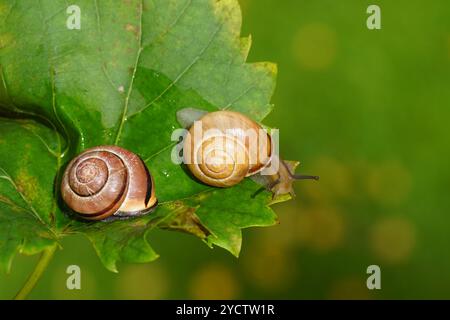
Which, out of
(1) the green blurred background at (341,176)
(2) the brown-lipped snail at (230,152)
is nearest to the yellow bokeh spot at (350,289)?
(1) the green blurred background at (341,176)

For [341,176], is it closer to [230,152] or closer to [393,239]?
[393,239]

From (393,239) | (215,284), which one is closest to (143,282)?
(215,284)

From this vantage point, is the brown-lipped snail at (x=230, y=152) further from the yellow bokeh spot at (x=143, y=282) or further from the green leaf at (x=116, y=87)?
the yellow bokeh spot at (x=143, y=282)

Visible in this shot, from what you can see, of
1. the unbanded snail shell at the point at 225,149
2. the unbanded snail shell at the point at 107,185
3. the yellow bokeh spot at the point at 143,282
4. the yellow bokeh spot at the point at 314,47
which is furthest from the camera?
the yellow bokeh spot at the point at 314,47

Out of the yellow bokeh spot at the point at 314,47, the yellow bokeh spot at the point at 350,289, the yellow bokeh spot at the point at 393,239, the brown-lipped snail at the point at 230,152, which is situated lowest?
the yellow bokeh spot at the point at 350,289

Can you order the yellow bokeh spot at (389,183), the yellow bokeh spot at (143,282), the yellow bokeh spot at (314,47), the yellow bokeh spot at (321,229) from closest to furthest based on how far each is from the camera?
the yellow bokeh spot at (143,282) → the yellow bokeh spot at (321,229) → the yellow bokeh spot at (389,183) → the yellow bokeh spot at (314,47)

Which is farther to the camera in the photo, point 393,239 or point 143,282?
point 393,239

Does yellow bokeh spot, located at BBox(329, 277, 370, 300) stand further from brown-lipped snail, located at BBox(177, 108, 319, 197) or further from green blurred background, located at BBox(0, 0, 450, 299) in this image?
brown-lipped snail, located at BBox(177, 108, 319, 197)
